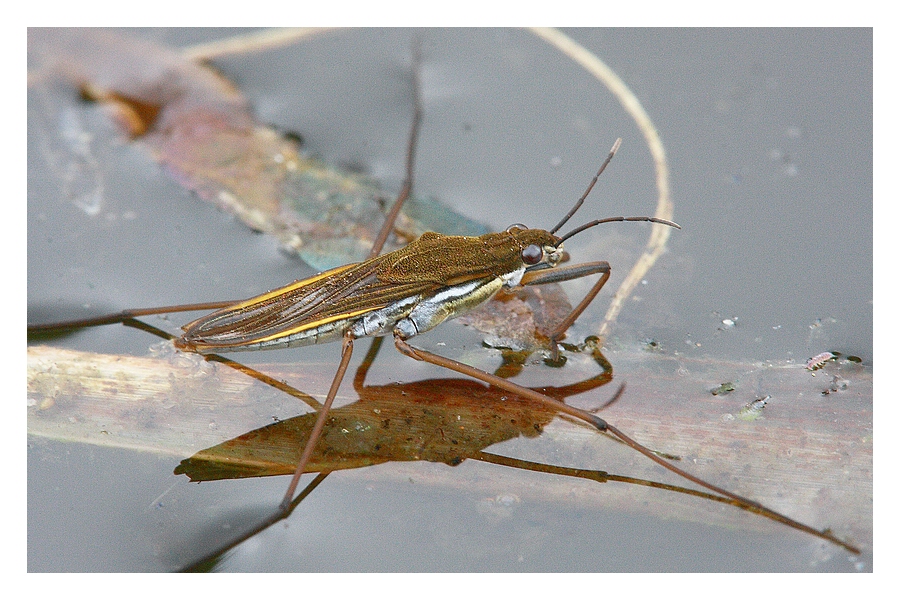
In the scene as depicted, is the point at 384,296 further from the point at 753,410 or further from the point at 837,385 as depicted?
the point at 837,385

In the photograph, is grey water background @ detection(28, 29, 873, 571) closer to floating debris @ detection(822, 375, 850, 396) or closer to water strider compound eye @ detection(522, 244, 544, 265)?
floating debris @ detection(822, 375, 850, 396)

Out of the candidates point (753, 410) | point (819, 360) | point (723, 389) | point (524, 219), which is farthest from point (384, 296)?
point (819, 360)

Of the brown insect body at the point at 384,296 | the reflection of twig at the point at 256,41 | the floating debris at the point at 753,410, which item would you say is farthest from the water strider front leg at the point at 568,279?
the reflection of twig at the point at 256,41

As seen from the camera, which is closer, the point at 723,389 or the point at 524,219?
the point at 723,389

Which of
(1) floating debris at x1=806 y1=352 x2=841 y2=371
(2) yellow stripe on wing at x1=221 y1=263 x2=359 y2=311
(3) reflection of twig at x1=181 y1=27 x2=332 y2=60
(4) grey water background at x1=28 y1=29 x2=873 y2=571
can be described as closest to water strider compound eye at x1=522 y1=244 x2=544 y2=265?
(4) grey water background at x1=28 y1=29 x2=873 y2=571

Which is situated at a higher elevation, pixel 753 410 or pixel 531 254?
pixel 531 254

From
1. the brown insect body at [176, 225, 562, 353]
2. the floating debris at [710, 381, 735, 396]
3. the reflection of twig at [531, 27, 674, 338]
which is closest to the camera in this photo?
the floating debris at [710, 381, 735, 396]
